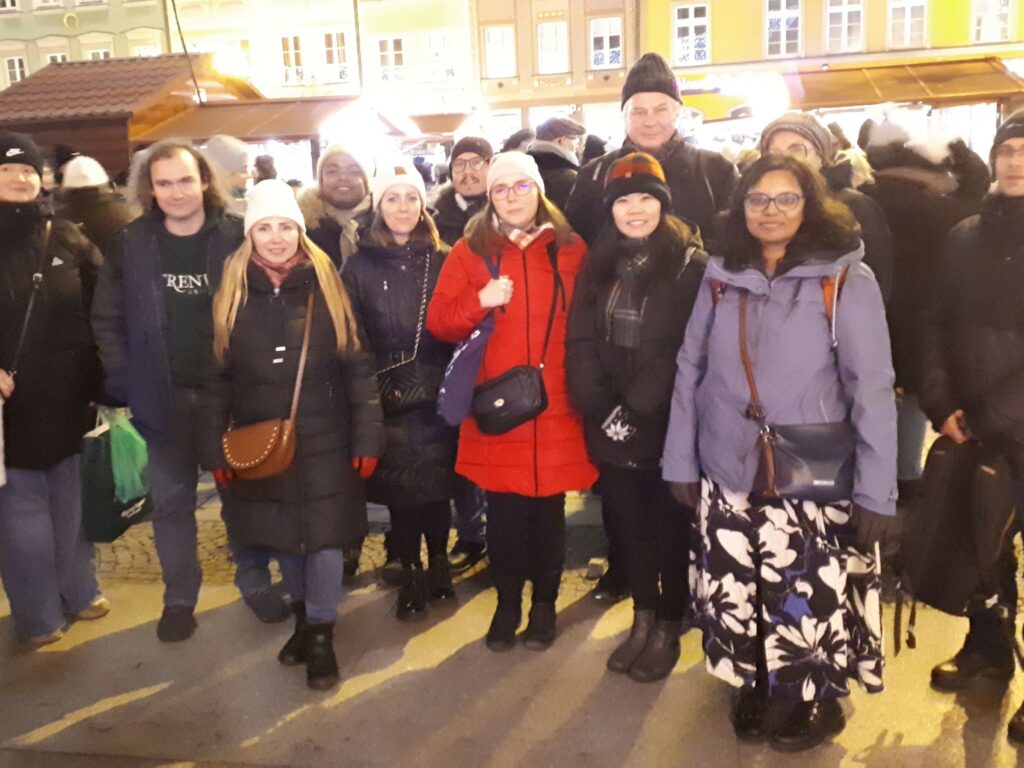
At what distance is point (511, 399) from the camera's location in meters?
3.35

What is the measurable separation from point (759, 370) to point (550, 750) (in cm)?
144

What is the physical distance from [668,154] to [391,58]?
82.2 ft

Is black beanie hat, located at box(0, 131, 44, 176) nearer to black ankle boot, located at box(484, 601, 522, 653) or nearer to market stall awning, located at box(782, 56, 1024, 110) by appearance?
black ankle boot, located at box(484, 601, 522, 653)

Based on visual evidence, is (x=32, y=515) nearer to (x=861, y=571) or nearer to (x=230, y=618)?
(x=230, y=618)

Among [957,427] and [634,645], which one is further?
[634,645]

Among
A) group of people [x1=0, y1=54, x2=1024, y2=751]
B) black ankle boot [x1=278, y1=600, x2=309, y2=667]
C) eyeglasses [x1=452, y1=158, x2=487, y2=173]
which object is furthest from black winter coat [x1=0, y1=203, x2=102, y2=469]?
eyeglasses [x1=452, y1=158, x2=487, y2=173]

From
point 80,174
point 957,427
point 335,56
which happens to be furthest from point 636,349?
point 335,56

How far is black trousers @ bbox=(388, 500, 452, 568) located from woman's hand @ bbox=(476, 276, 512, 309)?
103 centimetres

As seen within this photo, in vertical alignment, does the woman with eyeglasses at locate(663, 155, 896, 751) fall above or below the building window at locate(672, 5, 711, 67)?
below

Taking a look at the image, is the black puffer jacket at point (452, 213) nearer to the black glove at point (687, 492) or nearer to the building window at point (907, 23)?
the black glove at point (687, 492)

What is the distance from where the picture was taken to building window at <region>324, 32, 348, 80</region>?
27.4 meters

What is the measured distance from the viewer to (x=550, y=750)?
9.81ft

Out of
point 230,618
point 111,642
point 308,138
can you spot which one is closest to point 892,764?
point 230,618

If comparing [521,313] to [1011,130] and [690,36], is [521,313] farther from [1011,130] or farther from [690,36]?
[690,36]
